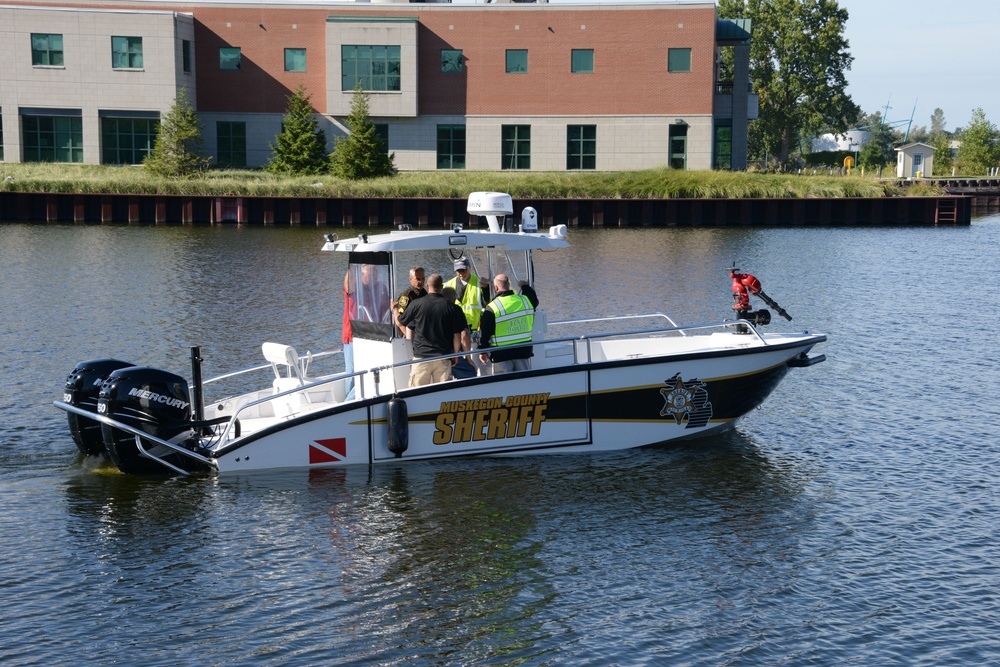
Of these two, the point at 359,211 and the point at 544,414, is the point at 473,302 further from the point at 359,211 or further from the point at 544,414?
the point at 359,211

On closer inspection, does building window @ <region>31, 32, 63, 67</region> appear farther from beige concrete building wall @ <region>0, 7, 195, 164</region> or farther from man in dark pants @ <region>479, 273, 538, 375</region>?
man in dark pants @ <region>479, 273, 538, 375</region>

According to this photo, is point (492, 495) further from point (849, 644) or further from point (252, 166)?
point (252, 166)

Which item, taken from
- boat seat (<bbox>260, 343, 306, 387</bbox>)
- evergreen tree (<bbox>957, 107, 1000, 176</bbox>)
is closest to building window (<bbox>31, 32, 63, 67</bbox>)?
boat seat (<bbox>260, 343, 306, 387</bbox>)

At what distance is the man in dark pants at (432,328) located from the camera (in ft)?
44.8

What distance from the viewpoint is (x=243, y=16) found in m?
60.8

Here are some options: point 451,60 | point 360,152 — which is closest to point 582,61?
→ point 451,60

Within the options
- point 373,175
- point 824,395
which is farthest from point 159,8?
point 824,395

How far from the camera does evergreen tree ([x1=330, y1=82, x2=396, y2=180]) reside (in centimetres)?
5475

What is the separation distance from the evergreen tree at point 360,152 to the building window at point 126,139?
1037 centimetres

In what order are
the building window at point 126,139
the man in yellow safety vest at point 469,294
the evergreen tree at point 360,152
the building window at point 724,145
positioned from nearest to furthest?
the man in yellow safety vest at point 469,294 → the evergreen tree at point 360,152 → the building window at point 126,139 → the building window at point 724,145

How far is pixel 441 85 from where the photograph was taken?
6091 centimetres

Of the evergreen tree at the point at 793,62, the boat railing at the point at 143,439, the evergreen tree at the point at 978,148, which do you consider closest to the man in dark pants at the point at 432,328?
the boat railing at the point at 143,439

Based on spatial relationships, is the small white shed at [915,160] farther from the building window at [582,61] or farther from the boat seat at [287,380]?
the boat seat at [287,380]

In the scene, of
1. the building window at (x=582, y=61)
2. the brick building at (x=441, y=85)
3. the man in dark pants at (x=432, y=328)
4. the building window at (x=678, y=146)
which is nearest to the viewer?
the man in dark pants at (x=432, y=328)
